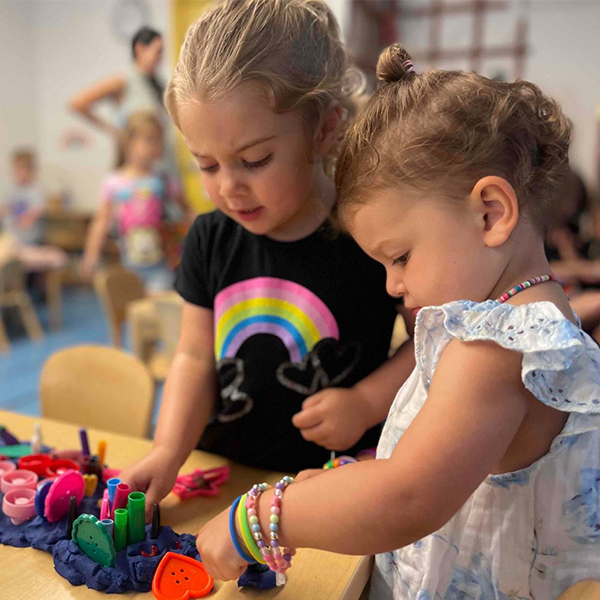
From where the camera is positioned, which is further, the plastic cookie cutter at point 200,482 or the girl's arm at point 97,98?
the girl's arm at point 97,98

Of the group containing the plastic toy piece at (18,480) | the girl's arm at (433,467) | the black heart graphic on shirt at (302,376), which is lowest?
the plastic toy piece at (18,480)

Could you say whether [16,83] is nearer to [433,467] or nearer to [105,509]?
[105,509]

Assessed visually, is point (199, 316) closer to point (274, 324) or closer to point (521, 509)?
point (274, 324)

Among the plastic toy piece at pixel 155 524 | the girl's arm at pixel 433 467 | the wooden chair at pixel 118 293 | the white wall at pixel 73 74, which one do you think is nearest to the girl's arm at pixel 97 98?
the white wall at pixel 73 74

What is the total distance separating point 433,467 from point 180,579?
13.0 inches

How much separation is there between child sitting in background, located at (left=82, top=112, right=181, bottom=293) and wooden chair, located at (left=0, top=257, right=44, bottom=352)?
1.79ft

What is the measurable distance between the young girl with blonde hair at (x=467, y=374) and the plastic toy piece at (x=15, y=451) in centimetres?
46

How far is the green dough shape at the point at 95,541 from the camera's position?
65 centimetres

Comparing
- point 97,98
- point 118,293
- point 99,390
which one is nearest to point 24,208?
point 97,98

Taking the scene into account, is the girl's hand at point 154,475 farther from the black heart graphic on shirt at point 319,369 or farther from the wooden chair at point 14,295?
the wooden chair at point 14,295

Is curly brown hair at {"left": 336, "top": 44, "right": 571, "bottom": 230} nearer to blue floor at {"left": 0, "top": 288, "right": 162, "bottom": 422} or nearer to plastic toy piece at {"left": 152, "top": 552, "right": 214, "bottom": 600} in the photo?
plastic toy piece at {"left": 152, "top": 552, "right": 214, "bottom": 600}

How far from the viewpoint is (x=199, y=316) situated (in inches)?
36.7

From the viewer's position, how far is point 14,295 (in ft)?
13.8

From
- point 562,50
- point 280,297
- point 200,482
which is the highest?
point 562,50
